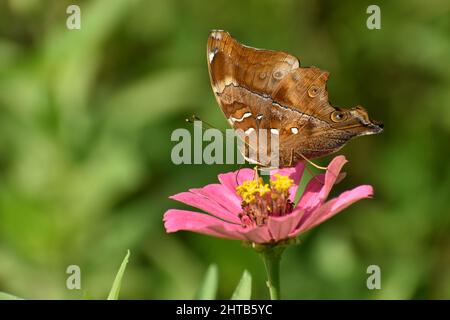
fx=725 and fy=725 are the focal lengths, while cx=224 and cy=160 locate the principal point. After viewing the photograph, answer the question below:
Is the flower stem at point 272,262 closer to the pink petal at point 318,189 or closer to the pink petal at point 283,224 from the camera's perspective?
the pink petal at point 283,224

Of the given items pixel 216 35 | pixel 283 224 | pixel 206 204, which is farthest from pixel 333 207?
pixel 216 35

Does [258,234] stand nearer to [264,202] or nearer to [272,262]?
[272,262]

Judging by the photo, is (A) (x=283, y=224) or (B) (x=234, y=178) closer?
(A) (x=283, y=224)

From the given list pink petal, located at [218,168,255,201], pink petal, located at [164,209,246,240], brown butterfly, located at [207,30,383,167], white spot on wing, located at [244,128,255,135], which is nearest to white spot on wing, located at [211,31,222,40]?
brown butterfly, located at [207,30,383,167]

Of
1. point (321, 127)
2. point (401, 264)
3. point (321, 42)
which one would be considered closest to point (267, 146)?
point (321, 127)

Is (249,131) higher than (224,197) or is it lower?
higher
